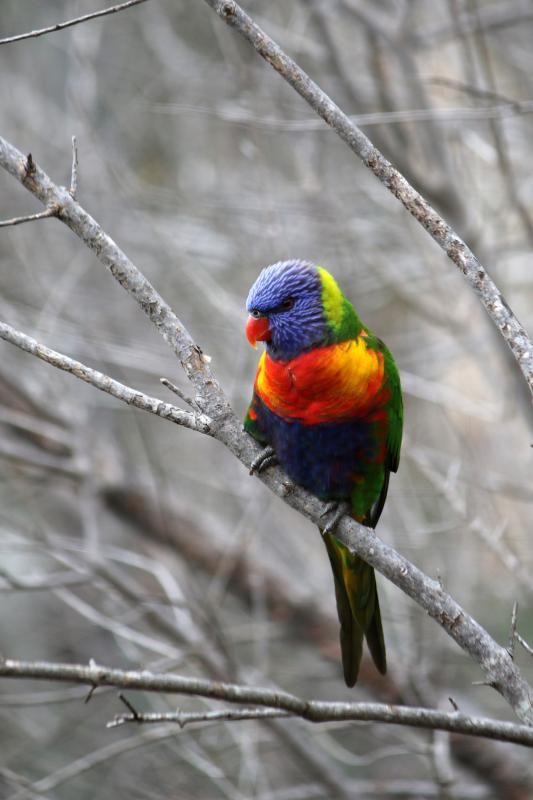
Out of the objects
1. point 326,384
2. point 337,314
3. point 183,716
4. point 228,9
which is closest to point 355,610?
point 326,384

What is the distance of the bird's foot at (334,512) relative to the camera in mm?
2312

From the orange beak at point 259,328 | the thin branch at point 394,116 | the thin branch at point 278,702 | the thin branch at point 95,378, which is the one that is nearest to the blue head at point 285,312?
the orange beak at point 259,328

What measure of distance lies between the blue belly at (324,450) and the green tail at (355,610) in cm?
18

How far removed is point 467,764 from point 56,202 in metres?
3.19

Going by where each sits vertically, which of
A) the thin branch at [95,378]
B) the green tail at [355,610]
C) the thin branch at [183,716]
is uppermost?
the thin branch at [95,378]

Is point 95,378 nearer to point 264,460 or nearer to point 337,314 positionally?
point 264,460

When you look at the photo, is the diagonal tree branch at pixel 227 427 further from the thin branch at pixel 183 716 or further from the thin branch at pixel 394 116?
the thin branch at pixel 394 116

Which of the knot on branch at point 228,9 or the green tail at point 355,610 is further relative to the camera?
the green tail at point 355,610

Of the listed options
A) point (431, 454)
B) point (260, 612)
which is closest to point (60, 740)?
point (260, 612)

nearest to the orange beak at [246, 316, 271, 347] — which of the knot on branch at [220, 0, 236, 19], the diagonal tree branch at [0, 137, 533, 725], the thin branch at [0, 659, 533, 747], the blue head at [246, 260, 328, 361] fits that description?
the blue head at [246, 260, 328, 361]

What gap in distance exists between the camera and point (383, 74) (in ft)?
12.4

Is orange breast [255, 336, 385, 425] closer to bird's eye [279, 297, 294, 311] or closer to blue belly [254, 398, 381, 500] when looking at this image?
blue belly [254, 398, 381, 500]

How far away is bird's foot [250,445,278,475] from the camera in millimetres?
2319

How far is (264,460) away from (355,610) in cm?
63
